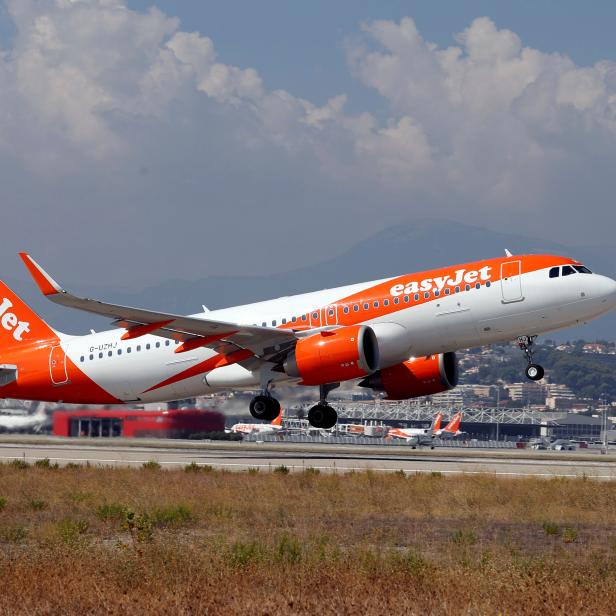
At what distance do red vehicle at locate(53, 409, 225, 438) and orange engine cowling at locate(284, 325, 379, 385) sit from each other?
19713 mm

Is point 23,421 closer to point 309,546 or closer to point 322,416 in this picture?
point 322,416

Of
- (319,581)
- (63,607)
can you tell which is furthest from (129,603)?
(319,581)

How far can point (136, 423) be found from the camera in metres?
63.2

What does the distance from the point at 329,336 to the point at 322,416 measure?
5067 mm

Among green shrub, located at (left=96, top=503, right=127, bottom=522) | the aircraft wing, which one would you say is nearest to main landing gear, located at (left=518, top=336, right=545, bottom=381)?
the aircraft wing

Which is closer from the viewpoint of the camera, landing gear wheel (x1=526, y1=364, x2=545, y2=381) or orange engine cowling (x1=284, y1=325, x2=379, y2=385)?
orange engine cowling (x1=284, y1=325, x2=379, y2=385)

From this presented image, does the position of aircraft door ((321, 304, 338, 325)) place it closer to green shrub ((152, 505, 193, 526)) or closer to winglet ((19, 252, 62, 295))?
winglet ((19, 252, 62, 295))

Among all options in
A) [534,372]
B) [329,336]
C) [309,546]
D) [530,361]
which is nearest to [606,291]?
[530,361]

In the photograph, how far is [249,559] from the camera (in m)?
14.2

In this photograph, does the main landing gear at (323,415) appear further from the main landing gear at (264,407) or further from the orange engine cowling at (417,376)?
the orange engine cowling at (417,376)

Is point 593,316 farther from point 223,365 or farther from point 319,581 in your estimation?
point 319,581

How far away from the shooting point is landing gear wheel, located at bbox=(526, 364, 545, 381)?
39.8 meters

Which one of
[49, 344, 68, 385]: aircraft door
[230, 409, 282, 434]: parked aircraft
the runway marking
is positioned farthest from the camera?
[230, 409, 282, 434]: parked aircraft

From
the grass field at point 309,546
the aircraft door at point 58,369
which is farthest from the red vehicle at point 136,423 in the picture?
the grass field at point 309,546
